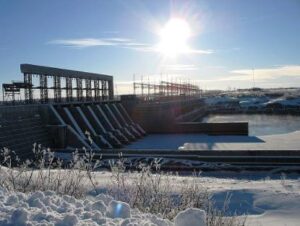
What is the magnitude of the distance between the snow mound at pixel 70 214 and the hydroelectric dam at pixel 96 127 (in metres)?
4.00

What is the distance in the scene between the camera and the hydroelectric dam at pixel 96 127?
22469 mm

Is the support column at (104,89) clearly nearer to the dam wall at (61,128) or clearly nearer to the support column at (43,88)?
the dam wall at (61,128)

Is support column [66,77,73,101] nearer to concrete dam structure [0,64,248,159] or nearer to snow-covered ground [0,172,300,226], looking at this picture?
concrete dam structure [0,64,248,159]

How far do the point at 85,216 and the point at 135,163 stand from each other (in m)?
16.2

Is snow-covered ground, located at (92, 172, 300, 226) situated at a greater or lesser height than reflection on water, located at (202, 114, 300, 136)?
greater

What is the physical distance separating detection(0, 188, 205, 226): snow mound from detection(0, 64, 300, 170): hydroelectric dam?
400cm

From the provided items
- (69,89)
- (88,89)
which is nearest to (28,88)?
(69,89)

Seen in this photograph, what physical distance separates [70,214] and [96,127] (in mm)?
31393

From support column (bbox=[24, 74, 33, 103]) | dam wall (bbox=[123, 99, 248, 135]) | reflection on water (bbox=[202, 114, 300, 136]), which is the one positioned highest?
support column (bbox=[24, 74, 33, 103])

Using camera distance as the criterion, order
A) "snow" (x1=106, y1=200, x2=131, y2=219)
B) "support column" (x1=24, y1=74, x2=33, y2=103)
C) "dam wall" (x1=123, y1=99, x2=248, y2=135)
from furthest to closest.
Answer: "dam wall" (x1=123, y1=99, x2=248, y2=135), "support column" (x1=24, y1=74, x2=33, y2=103), "snow" (x1=106, y1=200, x2=131, y2=219)

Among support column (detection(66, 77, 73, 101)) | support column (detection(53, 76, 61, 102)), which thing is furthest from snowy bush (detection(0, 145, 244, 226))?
support column (detection(66, 77, 73, 101))

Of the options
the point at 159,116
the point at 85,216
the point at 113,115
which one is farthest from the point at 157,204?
the point at 159,116

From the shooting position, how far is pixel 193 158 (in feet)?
74.7

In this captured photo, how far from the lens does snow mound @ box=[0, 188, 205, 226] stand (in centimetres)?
460
